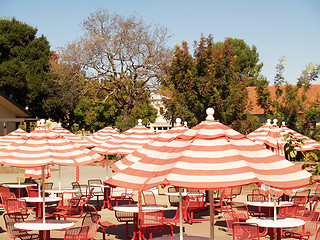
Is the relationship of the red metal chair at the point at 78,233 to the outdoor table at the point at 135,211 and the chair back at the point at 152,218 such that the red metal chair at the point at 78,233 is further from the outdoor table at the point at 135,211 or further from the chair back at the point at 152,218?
the outdoor table at the point at 135,211

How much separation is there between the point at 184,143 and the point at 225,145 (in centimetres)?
60

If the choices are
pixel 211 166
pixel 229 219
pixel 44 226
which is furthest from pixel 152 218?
pixel 211 166

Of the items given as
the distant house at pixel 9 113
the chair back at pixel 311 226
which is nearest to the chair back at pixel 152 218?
the chair back at pixel 311 226

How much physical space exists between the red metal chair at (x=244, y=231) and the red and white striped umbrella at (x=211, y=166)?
11.4ft

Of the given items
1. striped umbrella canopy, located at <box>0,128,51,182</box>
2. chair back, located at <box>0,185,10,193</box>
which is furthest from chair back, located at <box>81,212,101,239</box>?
chair back, located at <box>0,185,10,193</box>

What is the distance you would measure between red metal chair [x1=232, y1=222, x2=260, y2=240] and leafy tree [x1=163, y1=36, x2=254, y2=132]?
63.6 ft

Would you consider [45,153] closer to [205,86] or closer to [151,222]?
[151,222]

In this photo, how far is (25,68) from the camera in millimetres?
47625

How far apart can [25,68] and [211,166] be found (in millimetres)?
44635

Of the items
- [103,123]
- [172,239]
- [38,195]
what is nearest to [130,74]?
[103,123]

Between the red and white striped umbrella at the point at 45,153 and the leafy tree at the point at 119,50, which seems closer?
the red and white striped umbrella at the point at 45,153

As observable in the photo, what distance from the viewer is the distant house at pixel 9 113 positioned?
4291 cm

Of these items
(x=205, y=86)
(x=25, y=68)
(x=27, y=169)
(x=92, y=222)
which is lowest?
(x=92, y=222)

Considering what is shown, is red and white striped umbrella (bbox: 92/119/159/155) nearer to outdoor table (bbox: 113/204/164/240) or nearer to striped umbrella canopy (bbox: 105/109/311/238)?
outdoor table (bbox: 113/204/164/240)
